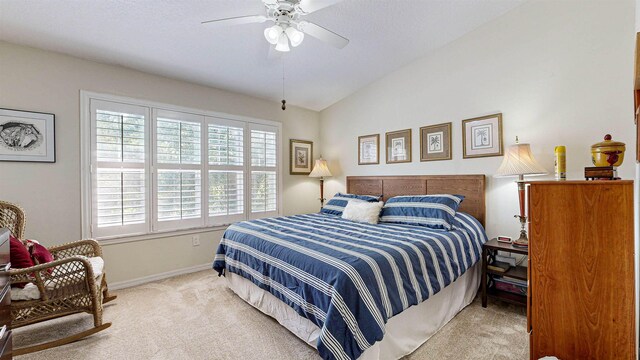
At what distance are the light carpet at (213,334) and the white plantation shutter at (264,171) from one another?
66.0 inches

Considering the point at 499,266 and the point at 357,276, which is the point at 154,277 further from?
the point at 499,266

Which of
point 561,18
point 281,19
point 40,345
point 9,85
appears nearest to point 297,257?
point 281,19

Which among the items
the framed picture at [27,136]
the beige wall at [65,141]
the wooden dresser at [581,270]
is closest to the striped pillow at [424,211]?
the wooden dresser at [581,270]

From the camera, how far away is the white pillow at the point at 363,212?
3051 mm

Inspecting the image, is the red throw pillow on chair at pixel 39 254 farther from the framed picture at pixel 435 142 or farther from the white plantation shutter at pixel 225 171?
the framed picture at pixel 435 142

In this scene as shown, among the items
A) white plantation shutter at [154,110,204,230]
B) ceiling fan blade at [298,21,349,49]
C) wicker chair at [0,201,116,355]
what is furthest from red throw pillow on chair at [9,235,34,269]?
ceiling fan blade at [298,21,349,49]

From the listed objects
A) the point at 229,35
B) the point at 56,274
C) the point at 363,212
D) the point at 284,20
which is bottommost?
the point at 56,274

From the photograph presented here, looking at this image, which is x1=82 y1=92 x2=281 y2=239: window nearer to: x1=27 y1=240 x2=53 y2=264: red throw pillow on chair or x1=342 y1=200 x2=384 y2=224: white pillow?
x1=27 y1=240 x2=53 y2=264: red throw pillow on chair

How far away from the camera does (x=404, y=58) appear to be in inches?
141

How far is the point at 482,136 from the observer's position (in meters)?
3.09

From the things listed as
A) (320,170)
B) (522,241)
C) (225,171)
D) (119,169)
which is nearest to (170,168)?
(119,169)

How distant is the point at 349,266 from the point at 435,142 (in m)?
2.44

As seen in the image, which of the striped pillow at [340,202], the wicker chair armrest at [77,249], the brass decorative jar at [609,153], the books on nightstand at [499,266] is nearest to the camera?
the brass decorative jar at [609,153]

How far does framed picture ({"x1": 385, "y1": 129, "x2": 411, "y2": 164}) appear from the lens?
3.76 metres
